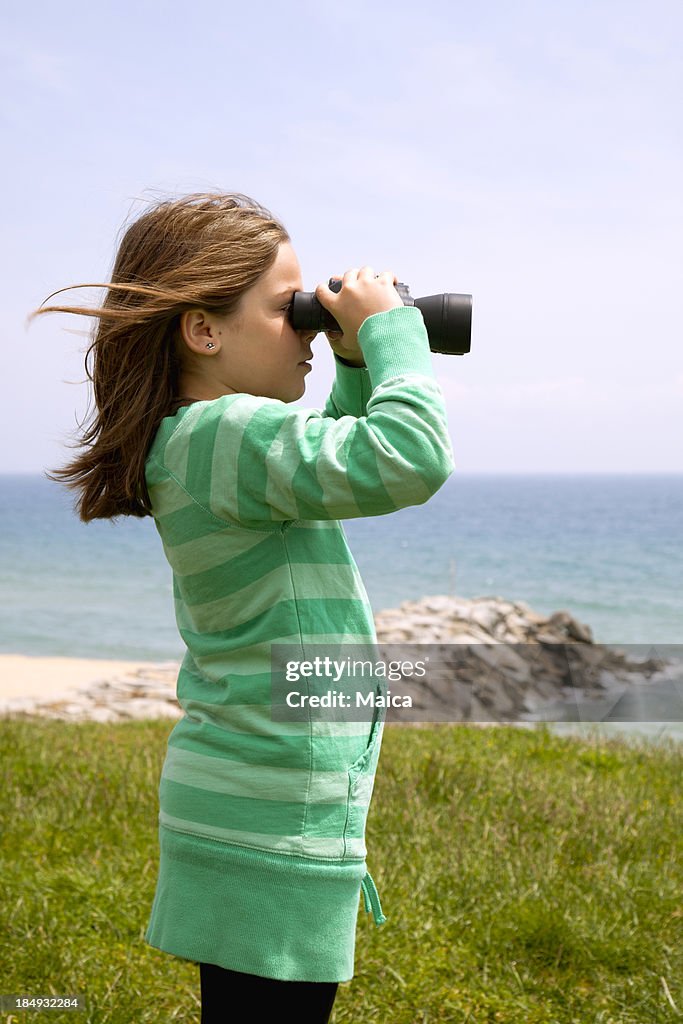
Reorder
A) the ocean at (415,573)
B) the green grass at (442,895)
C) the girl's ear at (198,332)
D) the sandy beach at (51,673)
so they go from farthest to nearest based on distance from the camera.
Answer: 1. the ocean at (415,573)
2. the sandy beach at (51,673)
3. the green grass at (442,895)
4. the girl's ear at (198,332)

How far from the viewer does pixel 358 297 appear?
1569 mm

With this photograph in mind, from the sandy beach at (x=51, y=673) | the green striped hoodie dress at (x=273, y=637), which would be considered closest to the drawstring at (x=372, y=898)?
the green striped hoodie dress at (x=273, y=637)

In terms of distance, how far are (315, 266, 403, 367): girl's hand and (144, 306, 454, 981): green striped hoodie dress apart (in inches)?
1.2

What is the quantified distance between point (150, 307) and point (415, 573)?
30.0 m

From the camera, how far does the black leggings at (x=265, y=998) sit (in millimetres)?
1545

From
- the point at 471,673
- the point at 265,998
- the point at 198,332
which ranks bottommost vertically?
the point at 471,673

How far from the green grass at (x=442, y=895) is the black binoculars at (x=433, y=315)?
167 cm

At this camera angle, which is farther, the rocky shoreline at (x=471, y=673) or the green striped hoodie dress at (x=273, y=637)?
the rocky shoreline at (x=471, y=673)

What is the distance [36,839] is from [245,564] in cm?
232

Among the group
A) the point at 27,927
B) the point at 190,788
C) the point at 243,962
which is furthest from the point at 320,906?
the point at 27,927
